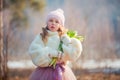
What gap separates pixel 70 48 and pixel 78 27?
4.61 meters

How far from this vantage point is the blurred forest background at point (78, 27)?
10.1 meters

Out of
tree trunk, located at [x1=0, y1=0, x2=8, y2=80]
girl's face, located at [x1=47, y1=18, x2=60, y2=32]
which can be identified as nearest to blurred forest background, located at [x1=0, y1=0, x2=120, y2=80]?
tree trunk, located at [x1=0, y1=0, x2=8, y2=80]

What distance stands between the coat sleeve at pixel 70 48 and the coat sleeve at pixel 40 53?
0.13m

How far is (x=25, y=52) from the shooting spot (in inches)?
428

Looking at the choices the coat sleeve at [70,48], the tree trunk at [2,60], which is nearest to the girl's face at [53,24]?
the coat sleeve at [70,48]

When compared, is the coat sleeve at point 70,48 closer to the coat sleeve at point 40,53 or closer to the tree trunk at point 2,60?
the coat sleeve at point 40,53

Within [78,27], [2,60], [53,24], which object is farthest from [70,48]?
[78,27]

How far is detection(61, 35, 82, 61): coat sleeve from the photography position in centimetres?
546

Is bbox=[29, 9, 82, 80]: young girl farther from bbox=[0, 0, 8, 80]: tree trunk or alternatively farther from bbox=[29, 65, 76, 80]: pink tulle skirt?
bbox=[0, 0, 8, 80]: tree trunk

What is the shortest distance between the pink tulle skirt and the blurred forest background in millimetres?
4213

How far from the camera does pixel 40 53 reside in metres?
5.51

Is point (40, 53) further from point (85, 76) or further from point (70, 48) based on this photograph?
point (85, 76)

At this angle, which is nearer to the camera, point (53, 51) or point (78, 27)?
point (53, 51)

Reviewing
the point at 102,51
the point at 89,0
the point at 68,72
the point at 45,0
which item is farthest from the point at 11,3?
the point at 68,72
